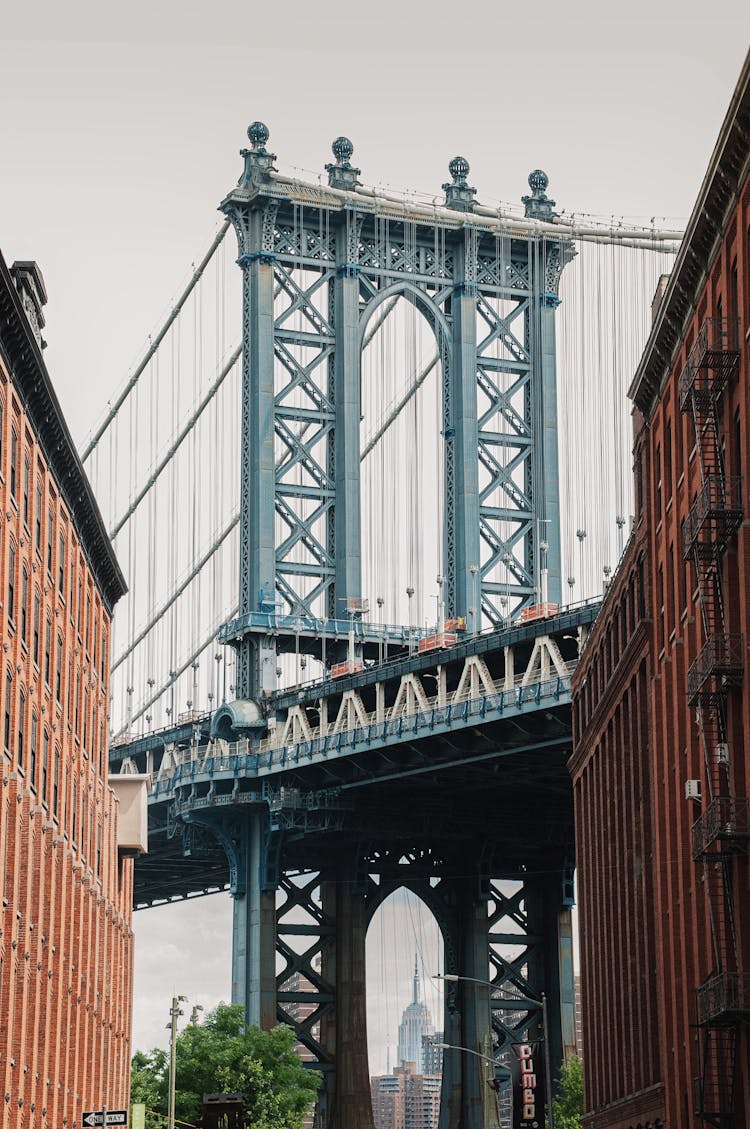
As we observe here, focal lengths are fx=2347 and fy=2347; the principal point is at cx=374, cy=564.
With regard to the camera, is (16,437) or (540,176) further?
(540,176)

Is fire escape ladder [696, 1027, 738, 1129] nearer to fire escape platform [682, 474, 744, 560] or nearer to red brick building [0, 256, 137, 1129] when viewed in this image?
fire escape platform [682, 474, 744, 560]

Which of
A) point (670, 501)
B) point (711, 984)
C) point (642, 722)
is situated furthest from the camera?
point (642, 722)

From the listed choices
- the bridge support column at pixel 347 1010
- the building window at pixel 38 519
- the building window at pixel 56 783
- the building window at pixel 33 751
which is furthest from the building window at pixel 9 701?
the bridge support column at pixel 347 1010

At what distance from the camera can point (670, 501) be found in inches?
2432

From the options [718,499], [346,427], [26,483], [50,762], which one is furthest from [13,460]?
[346,427]

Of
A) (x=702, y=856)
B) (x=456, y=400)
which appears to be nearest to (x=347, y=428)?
(x=456, y=400)

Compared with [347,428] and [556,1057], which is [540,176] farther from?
[556,1057]

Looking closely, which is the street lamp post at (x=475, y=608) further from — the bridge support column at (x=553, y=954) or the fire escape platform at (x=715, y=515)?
the fire escape platform at (x=715, y=515)

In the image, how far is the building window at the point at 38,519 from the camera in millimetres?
69625

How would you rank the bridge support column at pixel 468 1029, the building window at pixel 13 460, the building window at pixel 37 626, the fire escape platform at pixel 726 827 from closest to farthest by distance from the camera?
the fire escape platform at pixel 726 827 < the building window at pixel 13 460 < the building window at pixel 37 626 < the bridge support column at pixel 468 1029

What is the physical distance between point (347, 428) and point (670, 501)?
65.0 m

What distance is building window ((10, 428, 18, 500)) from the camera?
6419 cm

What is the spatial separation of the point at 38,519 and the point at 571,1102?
4821 cm

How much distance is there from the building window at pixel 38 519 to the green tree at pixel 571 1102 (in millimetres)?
43060
